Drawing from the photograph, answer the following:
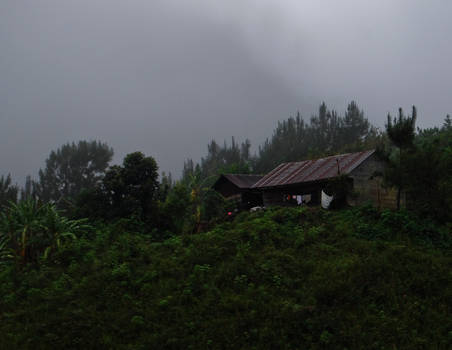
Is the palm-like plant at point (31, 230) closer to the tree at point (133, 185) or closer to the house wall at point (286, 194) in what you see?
the tree at point (133, 185)

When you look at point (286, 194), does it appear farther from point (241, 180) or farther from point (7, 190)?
point (7, 190)

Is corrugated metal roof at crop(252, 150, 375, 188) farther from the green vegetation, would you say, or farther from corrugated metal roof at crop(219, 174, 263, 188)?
corrugated metal roof at crop(219, 174, 263, 188)

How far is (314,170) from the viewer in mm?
23547

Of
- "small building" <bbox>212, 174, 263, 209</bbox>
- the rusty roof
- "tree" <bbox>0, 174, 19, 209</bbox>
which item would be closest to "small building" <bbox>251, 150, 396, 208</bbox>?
"small building" <bbox>212, 174, 263, 209</bbox>

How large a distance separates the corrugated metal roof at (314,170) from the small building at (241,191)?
166 inches

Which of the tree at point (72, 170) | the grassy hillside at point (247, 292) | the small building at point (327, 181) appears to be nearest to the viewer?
the grassy hillside at point (247, 292)

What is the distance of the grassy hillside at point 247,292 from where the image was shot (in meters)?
9.09

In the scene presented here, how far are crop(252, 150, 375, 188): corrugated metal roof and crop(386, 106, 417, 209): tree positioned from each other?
13.8 ft

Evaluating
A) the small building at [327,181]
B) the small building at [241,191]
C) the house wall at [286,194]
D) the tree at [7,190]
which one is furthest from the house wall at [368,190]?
the tree at [7,190]

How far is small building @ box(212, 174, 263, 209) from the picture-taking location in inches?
1191

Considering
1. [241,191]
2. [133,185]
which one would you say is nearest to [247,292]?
[133,185]

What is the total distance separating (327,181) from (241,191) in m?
10.8

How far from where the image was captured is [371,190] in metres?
21.0

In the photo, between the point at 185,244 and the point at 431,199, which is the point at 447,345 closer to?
the point at 431,199
